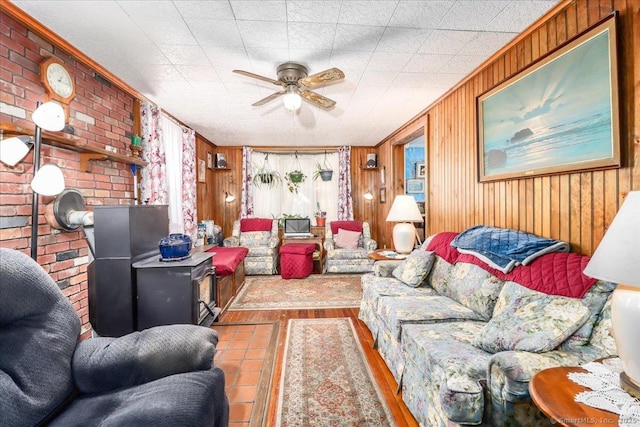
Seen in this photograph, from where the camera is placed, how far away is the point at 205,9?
1.77 m

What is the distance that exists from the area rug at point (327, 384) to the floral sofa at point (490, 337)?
0.22 meters

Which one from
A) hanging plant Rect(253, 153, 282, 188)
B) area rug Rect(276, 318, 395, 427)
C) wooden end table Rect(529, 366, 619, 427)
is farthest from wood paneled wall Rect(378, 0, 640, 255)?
hanging plant Rect(253, 153, 282, 188)

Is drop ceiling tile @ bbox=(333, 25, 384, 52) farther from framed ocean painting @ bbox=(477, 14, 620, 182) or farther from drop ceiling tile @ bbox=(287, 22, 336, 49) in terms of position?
framed ocean painting @ bbox=(477, 14, 620, 182)

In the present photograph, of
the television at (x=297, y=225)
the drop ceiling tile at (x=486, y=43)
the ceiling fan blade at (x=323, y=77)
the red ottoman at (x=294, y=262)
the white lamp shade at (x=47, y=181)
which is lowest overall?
the red ottoman at (x=294, y=262)

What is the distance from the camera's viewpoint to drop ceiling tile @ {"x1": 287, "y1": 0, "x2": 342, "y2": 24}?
1.73 meters

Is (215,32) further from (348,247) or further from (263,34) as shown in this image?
(348,247)

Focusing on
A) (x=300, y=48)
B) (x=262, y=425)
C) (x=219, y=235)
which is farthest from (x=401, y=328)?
(x=219, y=235)

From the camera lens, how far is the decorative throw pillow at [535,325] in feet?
4.44

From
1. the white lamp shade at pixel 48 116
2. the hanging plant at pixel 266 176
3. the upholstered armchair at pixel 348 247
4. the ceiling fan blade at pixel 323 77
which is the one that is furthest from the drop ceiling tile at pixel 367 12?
the hanging plant at pixel 266 176

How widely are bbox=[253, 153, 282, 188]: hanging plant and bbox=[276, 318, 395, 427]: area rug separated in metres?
3.69

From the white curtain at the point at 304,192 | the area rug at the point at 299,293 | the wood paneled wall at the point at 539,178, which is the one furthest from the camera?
the white curtain at the point at 304,192

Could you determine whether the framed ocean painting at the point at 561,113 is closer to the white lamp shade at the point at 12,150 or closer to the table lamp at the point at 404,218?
the table lamp at the point at 404,218

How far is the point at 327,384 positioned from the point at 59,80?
9.31ft

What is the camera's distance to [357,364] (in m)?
2.26
